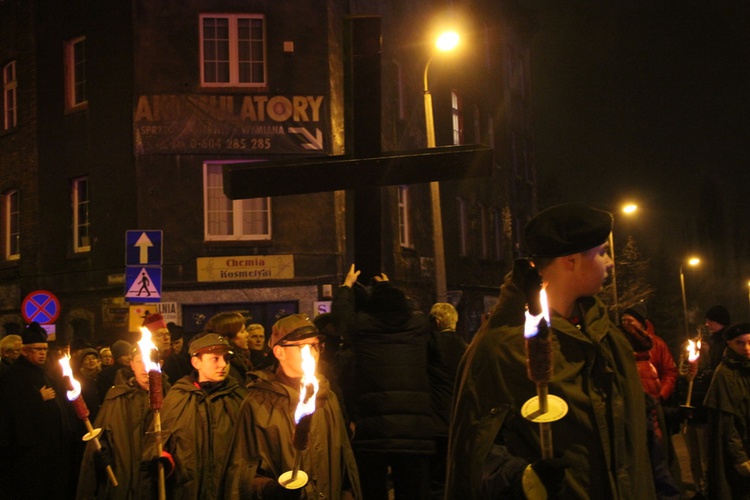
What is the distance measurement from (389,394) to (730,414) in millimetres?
3185

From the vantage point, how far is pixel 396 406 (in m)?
6.77

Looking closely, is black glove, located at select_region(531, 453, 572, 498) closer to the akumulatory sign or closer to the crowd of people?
the crowd of people

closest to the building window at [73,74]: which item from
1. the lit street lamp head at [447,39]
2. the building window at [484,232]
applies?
the lit street lamp head at [447,39]

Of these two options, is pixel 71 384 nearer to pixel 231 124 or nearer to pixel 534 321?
pixel 534 321

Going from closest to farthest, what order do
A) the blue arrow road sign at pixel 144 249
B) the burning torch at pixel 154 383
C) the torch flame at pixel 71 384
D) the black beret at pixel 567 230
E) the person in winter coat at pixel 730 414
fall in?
the black beret at pixel 567 230 < the burning torch at pixel 154 383 < the torch flame at pixel 71 384 < the person in winter coat at pixel 730 414 < the blue arrow road sign at pixel 144 249

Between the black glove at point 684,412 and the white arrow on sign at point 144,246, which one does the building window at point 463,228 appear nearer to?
the white arrow on sign at point 144,246

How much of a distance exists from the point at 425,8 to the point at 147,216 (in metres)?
12.7

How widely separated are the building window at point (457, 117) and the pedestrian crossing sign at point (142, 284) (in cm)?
1997

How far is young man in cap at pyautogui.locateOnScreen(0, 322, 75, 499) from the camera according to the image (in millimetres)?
8703

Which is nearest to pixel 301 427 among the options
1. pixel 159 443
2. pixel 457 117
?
pixel 159 443

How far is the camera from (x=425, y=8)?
1152 inches

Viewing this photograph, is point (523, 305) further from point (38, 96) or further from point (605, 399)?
point (38, 96)

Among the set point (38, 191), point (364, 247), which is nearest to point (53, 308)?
point (38, 191)

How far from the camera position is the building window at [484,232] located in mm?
34156
